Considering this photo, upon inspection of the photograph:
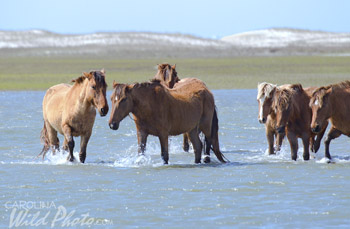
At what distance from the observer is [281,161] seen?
11.8m

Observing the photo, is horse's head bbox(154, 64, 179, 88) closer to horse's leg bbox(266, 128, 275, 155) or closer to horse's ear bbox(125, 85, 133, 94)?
horse's leg bbox(266, 128, 275, 155)

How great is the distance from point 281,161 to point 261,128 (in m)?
4.77

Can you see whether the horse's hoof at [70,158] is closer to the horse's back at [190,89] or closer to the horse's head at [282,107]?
the horse's back at [190,89]

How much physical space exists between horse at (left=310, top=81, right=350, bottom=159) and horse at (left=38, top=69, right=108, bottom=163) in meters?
3.14

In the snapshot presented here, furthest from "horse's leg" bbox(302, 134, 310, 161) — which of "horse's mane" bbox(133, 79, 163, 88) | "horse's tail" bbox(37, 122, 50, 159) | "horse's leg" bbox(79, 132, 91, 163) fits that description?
"horse's tail" bbox(37, 122, 50, 159)

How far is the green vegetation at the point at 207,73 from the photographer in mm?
30406

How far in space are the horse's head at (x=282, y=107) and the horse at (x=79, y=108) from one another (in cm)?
256

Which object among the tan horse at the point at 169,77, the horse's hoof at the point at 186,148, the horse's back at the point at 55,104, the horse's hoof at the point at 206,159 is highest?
the tan horse at the point at 169,77

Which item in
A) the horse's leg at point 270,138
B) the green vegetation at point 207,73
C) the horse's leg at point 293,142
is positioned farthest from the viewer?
the green vegetation at point 207,73

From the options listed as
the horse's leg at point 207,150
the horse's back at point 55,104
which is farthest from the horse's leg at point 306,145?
the horse's back at point 55,104

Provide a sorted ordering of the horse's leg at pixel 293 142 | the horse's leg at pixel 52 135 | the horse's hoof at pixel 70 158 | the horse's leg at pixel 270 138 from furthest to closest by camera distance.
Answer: the horse's leg at pixel 52 135, the horse's leg at pixel 270 138, the horse's leg at pixel 293 142, the horse's hoof at pixel 70 158

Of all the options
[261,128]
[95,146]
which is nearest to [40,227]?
[95,146]

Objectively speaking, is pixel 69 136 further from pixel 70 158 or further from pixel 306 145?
pixel 306 145

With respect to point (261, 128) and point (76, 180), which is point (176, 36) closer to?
point (261, 128)
